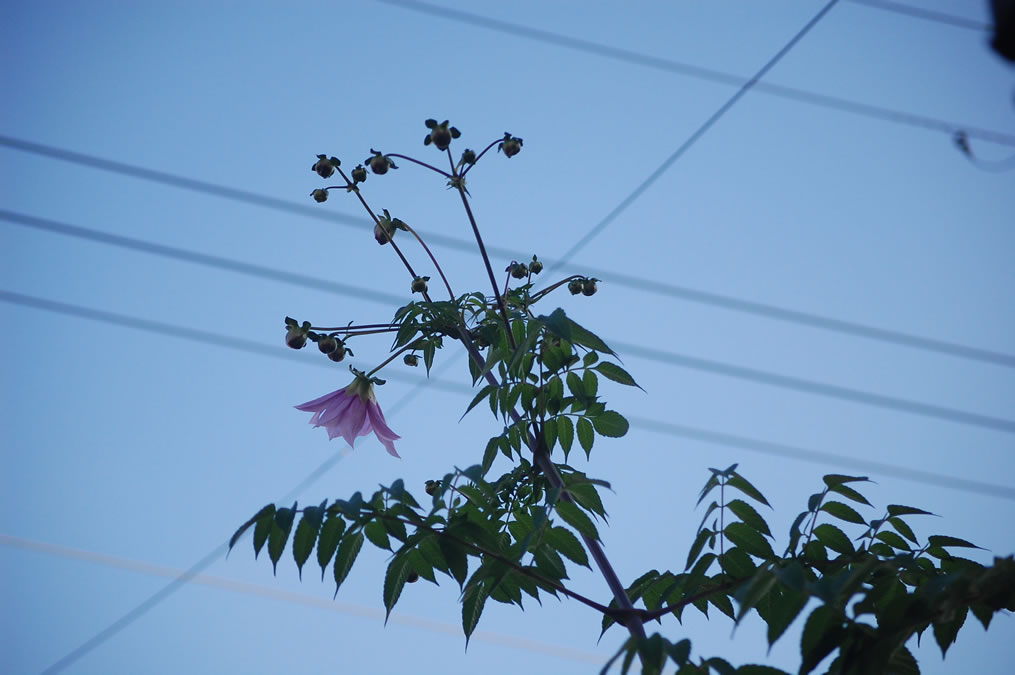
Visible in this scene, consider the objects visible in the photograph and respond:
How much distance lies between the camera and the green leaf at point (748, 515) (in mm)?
865

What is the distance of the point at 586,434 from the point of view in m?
1.00

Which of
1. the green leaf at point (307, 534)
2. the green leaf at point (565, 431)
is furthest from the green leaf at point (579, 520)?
the green leaf at point (307, 534)

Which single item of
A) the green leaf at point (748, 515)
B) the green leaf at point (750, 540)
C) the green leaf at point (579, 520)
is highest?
the green leaf at point (748, 515)

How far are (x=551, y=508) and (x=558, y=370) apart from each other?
226 millimetres

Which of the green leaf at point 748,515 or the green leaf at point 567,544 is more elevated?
the green leaf at point 748,515

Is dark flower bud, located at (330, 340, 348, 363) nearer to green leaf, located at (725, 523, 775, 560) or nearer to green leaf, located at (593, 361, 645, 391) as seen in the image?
green leaf, located at (593, 361, 645, 391)

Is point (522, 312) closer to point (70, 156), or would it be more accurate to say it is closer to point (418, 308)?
point (418, 308)

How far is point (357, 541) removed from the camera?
83 cm

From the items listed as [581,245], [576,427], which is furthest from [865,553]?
[581,245]

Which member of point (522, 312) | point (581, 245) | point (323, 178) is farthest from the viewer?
point (581, 245)

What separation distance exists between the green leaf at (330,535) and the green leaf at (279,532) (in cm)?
4

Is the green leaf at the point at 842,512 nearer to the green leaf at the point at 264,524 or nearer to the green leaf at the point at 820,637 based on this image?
the green leaf at the point at 820,637

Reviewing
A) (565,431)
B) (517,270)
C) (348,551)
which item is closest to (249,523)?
(348,551)

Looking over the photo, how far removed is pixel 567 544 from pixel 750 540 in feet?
0.69
